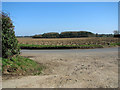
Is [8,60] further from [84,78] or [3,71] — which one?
[84,78]

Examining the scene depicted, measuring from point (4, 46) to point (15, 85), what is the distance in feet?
7.71

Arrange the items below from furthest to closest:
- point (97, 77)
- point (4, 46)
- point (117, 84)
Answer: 1. point (4, 46)
2. point (97, 77)
3. point (117, 84)

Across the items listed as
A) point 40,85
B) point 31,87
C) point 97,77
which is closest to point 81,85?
point 97,77

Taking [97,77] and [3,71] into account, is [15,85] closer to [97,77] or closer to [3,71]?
[3,71]

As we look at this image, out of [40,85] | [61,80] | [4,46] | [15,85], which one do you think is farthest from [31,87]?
[4,46]

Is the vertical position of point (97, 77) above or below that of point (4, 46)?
below

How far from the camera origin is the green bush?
5520mm

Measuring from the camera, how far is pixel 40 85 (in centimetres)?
389

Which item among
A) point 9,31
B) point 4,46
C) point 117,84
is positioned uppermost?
point 9,31

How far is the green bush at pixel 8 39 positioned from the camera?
5520mm

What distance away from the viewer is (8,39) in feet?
18.7

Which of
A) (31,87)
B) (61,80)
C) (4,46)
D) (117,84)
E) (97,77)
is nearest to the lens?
(31,87)

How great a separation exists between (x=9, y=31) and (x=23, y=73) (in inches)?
89.7

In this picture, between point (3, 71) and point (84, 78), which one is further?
point (3, 71)
